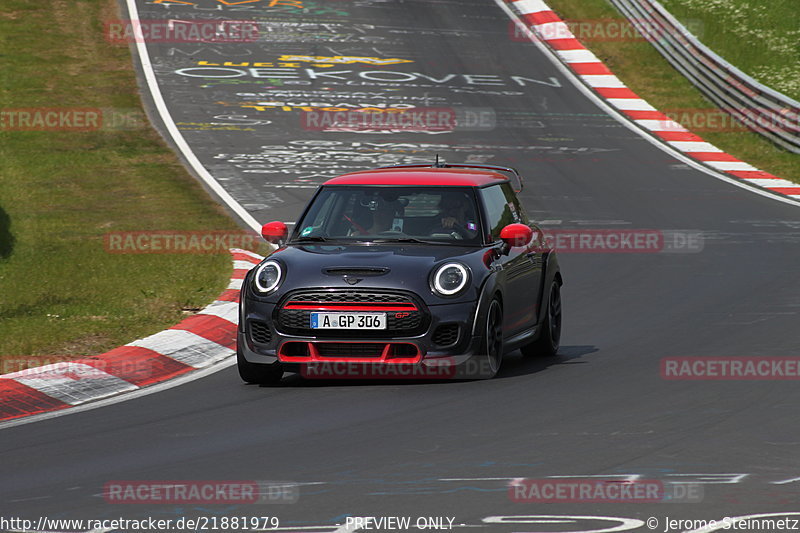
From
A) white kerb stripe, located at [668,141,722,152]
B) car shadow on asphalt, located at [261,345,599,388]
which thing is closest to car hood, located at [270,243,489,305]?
car shadow on asphalt, located at [261,345,599,388]

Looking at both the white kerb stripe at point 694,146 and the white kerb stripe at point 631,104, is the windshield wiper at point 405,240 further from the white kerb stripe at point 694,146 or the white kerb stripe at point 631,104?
the white kerb stripe at point 631,104

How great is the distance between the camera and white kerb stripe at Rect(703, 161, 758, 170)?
23.8 metres

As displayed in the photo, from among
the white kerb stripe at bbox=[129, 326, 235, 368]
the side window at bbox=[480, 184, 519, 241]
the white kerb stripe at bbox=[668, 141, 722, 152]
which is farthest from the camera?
the white kerb stripe at bbox=[668, 141, 722, 152]

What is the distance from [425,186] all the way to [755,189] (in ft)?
41.6

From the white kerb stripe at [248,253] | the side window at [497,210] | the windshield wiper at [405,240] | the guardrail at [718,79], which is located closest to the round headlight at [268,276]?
the windshield wiper at [405,240]

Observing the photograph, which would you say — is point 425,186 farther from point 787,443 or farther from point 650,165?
point 650,165

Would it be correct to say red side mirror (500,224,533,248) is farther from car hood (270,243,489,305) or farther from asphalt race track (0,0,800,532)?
asphalt race track (0,0,800,532)

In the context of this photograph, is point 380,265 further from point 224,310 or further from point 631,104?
point 631,104

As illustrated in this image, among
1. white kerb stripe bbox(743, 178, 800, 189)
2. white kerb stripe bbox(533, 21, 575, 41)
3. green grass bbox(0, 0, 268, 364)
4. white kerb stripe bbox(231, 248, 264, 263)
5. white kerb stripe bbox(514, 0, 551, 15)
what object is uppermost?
white kerb stripe bbox(514, 0, 551, 15)

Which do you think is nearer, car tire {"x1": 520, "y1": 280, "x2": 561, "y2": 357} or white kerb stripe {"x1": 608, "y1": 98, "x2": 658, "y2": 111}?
car tire {"x1": 520, "y1": 280, "x2": 561, "y2": 357}

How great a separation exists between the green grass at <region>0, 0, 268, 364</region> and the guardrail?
1091 cm

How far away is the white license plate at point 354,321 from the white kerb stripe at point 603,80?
20.9m

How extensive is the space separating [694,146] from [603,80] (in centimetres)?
508

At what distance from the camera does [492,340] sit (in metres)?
9.88
